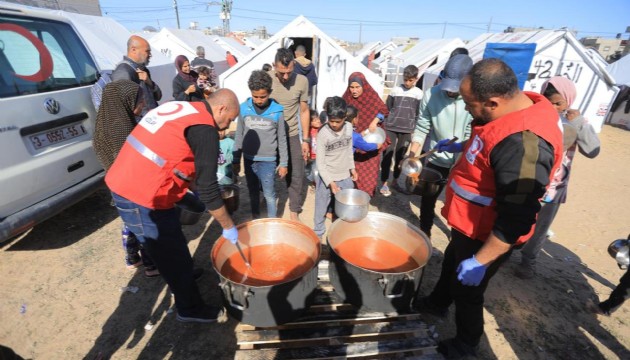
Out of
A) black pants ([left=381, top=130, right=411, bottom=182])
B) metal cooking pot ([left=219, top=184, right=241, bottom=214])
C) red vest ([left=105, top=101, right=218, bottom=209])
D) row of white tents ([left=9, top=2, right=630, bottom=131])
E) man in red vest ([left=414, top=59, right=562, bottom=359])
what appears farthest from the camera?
row of white tents ([left=9, top=2, right=630, bottom=131])

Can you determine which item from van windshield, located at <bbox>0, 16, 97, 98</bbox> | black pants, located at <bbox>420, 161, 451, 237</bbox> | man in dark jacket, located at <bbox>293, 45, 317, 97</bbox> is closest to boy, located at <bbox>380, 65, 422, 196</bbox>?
black pants, located at <bbox>420, 161, 451, 237</bbox>

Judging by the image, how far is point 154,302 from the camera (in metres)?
2.93

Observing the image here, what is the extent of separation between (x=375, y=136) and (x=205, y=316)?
3131 mm

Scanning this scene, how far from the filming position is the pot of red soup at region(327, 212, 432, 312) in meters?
2.34

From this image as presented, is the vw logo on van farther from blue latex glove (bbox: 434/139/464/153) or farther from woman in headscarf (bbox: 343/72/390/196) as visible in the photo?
blue latex glove (bbox: 434/139/464/153)

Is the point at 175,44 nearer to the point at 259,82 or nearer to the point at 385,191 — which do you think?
the point at 385,191

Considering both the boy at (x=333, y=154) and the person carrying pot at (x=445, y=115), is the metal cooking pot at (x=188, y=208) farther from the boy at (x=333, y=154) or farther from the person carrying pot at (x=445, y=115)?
the person carrying pot at (x=445, y=115)

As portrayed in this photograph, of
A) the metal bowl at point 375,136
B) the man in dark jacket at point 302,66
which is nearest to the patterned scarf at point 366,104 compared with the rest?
the metal bowl at point 375,136

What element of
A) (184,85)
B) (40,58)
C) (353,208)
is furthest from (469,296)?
(184,85)

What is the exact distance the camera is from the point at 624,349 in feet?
8.80

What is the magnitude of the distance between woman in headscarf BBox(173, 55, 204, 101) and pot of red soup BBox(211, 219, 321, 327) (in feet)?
12.4

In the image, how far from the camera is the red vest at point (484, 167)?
1.65 metres

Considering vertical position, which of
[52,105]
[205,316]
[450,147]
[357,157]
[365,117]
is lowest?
[205,316]

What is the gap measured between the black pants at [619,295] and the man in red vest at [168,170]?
12.0 feet
